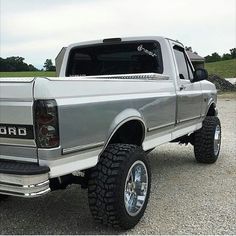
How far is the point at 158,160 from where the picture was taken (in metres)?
7.43

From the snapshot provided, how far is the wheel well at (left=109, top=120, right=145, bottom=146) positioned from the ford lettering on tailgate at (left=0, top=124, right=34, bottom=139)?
125 centimetres

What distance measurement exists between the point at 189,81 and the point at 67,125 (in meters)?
3.19

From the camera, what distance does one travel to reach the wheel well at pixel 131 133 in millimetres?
4293

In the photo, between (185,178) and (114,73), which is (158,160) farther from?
(114,73)

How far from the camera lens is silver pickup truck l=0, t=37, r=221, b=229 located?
312 cm

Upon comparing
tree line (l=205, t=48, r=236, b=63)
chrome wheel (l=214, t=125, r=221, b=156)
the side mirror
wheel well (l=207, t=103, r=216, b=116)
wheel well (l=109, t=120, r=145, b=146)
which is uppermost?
the side mirror

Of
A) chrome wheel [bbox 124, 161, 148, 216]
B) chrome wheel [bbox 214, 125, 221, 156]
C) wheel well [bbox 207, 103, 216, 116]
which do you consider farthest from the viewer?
wheel well [bbox 207, 103, 216, 116]

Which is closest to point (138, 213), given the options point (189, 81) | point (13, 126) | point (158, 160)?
point (13, 126)

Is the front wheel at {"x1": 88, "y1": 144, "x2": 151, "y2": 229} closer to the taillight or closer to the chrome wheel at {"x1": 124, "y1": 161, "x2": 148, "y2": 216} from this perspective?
the chrome wheel at {"x1": 124, "y1": 161, "x2": 148, "y2": 216}

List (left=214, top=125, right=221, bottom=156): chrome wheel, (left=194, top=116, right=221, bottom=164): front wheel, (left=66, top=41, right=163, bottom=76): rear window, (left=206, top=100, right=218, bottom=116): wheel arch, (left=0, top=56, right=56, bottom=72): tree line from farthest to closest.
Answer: (left=0, top=56, right=56, bottom=72): tree line < (left=206, top=100, right=218, bottom=116): wheel arch < (left=214, top=125, right=221, bottom=156): chrome wheel < (left=194, top=116, right=221, bottom=164): front wheel < (left=66, top=41, right=163, bottom=76): rear window

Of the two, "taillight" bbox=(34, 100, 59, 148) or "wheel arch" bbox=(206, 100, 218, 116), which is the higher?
"taillight" bbox=(34, 100, 59, 148)

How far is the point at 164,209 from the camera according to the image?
4.63 m

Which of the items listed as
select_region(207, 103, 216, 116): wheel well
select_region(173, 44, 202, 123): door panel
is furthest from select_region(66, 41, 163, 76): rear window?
select_region(207, 103, 216, 116): wheel well

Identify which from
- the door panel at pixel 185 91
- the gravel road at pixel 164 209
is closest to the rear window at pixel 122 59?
the door panel at pixel 185 91
